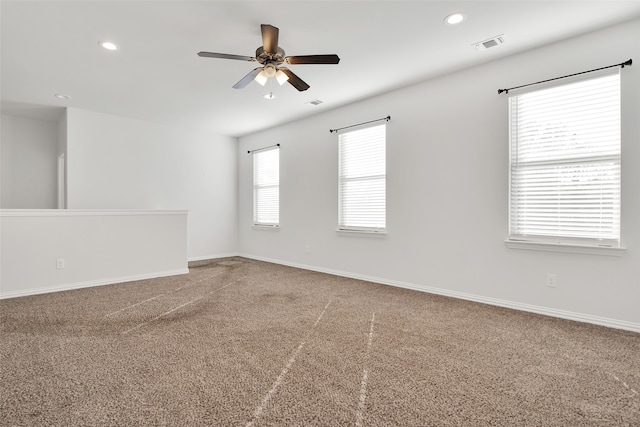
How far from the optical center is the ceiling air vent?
Result: 310 cm

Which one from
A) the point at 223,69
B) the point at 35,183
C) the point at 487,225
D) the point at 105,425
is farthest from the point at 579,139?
the point at 35,183

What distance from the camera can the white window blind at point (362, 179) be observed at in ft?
15.4

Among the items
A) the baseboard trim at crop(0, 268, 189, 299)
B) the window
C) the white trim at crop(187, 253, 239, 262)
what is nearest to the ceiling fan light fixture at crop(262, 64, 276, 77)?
the window

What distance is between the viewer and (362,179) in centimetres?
491

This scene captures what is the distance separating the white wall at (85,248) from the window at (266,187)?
180cm

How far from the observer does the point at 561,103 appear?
314cm

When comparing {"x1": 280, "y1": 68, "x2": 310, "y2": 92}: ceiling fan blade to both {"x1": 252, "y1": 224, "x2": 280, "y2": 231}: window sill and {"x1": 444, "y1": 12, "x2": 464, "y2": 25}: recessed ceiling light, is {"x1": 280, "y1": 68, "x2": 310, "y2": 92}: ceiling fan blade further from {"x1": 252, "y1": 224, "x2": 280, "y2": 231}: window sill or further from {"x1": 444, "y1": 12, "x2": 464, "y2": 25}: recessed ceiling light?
{"x1": 252, "y1": 224, "x2": 280, "y2": 231}: window sill

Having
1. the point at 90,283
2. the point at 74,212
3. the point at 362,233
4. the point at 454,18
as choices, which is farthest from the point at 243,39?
the point at 90,283

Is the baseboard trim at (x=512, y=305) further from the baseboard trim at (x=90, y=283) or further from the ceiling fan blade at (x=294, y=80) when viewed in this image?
the ceiling fan blade at (x=294, y=80)

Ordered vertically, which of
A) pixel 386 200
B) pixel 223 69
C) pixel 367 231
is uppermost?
pixel 223 69

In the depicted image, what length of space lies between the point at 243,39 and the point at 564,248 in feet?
12.3

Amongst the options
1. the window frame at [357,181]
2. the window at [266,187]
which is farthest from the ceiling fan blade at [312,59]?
the window at [266,187]

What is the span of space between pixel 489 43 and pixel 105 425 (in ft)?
13.8

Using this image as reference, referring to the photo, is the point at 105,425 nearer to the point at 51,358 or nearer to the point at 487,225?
the point at 51,358
